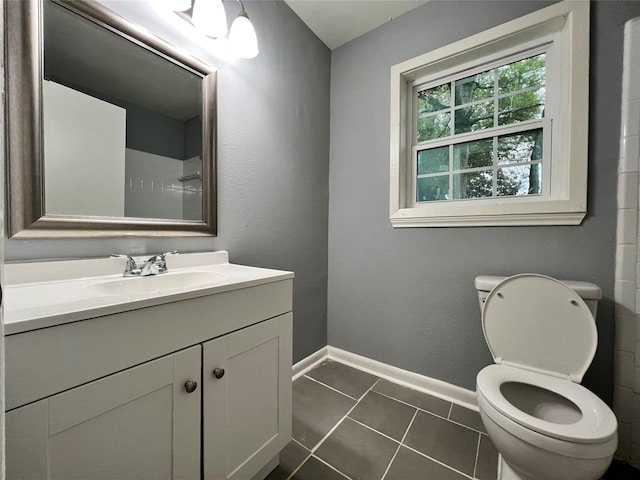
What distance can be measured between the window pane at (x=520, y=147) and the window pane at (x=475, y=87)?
29 cm

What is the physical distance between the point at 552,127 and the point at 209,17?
5.69 ft

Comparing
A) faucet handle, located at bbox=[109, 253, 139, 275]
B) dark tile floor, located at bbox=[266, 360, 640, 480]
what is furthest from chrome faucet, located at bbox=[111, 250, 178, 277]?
dark tile floor, located at bbox=[266, 360, 640, 480]

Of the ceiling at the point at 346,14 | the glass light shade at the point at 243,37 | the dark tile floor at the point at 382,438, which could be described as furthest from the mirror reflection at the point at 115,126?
the dark tile floor at the point at 382,438

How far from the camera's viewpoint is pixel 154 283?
3.70 feet

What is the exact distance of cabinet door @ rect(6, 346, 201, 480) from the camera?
25.4 inches

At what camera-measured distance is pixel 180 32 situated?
1292 millimetres

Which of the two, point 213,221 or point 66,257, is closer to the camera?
point 66,257

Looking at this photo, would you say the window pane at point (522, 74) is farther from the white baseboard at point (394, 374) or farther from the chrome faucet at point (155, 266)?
the chrome faucet at point (155, 266)

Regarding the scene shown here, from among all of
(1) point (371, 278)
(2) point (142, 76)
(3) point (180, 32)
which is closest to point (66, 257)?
(2) point (142, 76)

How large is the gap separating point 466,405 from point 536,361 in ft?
1.75

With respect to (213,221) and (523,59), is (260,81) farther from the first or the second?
(523,59)

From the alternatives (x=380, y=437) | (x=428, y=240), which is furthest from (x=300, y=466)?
(x=428, y=240)

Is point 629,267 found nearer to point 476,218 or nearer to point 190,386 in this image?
point 476,218

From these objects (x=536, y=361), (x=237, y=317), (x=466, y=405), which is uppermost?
(x=237, y=317)
